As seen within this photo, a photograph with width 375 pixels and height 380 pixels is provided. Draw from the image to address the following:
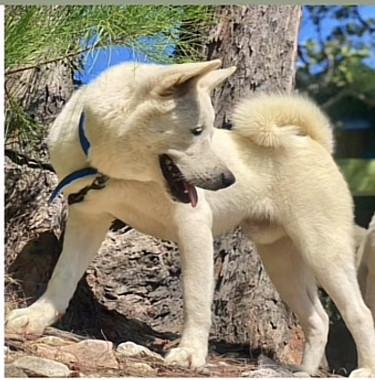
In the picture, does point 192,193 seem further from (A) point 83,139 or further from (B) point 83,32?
(B) point 83,32

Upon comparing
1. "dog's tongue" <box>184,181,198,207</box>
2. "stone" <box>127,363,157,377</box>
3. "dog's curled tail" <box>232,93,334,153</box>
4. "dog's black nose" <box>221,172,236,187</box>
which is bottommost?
"stone" <box>127,363,157,377</box>

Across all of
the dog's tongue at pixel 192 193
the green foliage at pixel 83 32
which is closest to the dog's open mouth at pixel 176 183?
the dog's tongue at pixel 192 193

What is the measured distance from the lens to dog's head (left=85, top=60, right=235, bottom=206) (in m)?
2.27

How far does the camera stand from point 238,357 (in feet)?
8.05

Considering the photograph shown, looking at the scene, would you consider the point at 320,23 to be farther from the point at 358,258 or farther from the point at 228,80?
the point at 358,258

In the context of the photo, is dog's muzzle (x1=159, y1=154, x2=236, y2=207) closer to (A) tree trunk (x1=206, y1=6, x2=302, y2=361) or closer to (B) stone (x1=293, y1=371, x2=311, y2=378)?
(A) tree trunk (x1=206, y1=6, x2=302, y2=361)

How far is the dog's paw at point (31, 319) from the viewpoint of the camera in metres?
2.31

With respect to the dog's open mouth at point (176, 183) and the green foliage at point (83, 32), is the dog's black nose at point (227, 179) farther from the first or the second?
the green foliage at point (83, 32)

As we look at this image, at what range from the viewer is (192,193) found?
2.34 meters

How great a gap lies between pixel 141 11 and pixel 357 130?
57cm

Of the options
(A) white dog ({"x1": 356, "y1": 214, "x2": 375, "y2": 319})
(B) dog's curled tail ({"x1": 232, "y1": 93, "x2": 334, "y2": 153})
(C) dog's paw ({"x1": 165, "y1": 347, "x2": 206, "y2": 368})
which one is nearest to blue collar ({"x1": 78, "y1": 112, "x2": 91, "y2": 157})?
(B) dog's curled tail ({"x1": 232, "y1": 93, "x2": 334, "y2": 153})

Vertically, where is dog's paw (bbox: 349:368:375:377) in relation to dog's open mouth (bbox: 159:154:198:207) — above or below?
below

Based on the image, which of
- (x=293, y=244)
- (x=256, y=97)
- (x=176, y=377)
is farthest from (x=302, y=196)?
(x=176, y=377)

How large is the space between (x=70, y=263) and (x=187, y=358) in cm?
36
